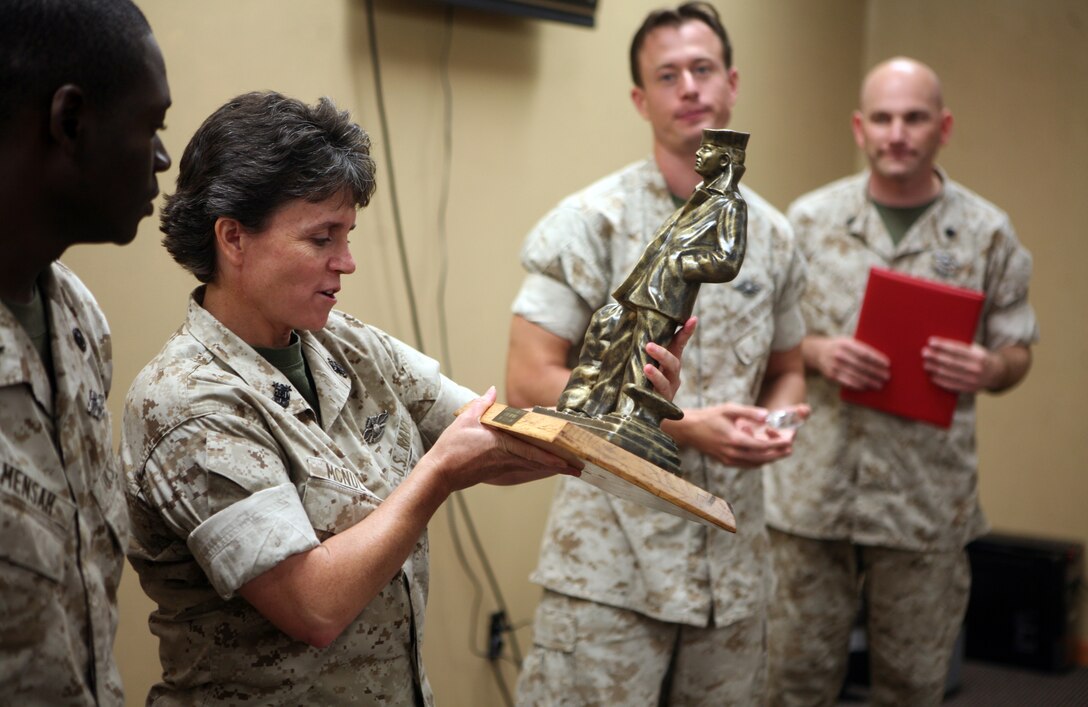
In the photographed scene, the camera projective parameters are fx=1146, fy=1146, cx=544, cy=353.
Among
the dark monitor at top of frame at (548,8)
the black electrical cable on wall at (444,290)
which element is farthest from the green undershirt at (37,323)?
the dark monitor at top of frame at (548,8)

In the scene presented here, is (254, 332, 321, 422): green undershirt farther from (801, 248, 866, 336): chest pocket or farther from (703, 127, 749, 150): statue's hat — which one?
(801, 248, 866, 336): chest pocket

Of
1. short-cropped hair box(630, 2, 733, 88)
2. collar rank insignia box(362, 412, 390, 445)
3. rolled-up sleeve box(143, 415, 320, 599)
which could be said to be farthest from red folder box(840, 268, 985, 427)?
rolled-up sleeve box(143, 415, 320, 599)

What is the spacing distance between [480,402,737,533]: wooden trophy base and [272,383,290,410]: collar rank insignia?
0.24m

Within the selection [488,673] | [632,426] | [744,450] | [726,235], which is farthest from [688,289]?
[488,673]

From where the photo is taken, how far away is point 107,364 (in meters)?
1.27

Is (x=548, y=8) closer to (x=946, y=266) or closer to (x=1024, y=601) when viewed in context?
(x=946, y=266)

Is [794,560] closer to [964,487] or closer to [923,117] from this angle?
[964,487]

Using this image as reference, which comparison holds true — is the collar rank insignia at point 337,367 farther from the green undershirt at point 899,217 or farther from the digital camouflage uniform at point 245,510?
the green undershirt at point 899,217

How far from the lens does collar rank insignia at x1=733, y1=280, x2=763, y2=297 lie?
215 cm

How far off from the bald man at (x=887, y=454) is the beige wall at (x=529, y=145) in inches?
29.2

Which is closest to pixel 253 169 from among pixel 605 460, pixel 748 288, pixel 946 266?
pixel 605 460

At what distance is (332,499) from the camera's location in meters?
1.33

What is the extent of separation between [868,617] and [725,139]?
5.36 ft

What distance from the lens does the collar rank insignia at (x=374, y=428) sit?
4.90 ft
